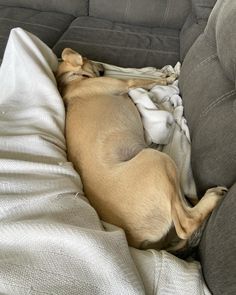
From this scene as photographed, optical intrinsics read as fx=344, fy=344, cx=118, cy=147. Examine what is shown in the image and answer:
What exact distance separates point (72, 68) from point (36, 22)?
0.85m

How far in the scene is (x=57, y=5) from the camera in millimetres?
2475

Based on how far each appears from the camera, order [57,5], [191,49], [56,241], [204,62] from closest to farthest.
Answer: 1. [56,241]
2. [204,62]
3. [191,49]
4. [57,5]

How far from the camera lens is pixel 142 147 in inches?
49.1

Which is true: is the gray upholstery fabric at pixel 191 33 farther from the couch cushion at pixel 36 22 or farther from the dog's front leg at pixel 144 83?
the couch cushion at pixel 36 22

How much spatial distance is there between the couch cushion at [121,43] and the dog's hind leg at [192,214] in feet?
3.58

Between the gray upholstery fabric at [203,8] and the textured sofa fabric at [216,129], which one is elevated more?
the gray upholstery fabric at [203,8]

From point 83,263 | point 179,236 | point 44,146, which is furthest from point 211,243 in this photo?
point 44,146

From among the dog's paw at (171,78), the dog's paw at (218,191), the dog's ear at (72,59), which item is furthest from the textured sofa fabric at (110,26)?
the dog's paw at (218,191)

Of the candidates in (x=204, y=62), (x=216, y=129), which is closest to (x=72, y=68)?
(x=204, y=62)

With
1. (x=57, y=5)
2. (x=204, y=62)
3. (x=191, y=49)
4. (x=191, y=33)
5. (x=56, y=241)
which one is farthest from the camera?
(x=57, y=5)

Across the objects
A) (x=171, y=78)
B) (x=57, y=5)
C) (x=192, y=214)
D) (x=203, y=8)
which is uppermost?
(x=203, y=8)

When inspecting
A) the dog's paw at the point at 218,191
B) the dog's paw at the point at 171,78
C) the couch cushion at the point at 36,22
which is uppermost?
the couch cushion at the point at 36,22

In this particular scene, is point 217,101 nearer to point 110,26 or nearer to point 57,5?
point 110,26

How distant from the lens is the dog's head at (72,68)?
1.61 metres
